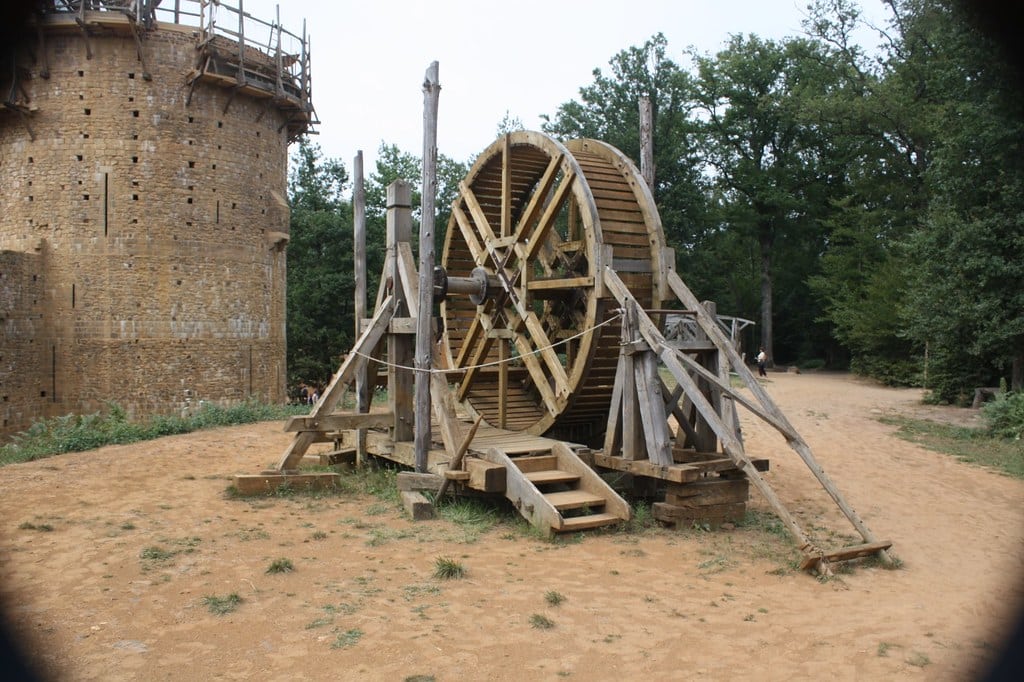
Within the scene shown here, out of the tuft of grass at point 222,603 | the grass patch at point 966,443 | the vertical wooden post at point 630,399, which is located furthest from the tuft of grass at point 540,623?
the grass patch at point 966,443

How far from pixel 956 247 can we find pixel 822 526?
981 cm

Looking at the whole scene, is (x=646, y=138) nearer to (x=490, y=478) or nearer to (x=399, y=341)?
(x=399, y=341)

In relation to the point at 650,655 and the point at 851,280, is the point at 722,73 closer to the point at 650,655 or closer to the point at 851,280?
the point at 851,280

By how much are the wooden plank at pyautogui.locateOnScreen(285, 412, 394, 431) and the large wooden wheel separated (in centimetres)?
126

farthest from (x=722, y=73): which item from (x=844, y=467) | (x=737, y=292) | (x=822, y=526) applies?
(x=822, y=526)

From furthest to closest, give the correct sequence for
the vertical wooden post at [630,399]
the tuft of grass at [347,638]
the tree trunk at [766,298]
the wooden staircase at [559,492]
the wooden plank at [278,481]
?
the tree trunk at [766,298] → the wooden plank at [278,481] → the vertical wooden post at [630,399] → the wooden staircase at [559,492] → the tuft of grass at [347,638]

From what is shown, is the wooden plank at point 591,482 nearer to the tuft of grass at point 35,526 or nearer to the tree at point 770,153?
the tuft of grass at point 35,526

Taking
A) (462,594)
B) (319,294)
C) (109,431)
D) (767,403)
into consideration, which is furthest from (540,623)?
(319,294)

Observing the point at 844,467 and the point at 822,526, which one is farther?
the point at 844,467

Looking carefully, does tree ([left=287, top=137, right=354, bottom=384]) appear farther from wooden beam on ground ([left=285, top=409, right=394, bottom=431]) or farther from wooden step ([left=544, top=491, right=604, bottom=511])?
wooden step ([left=544, top=491, right=604, bottom=511])

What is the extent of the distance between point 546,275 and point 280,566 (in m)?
5.93

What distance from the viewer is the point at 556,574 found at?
5531 mm

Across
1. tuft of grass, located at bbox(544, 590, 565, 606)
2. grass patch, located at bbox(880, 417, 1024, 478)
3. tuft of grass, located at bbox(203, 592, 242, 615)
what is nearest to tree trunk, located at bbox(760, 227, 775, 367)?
Result: grass patch, located at bbox(880, 417, 1024, 478)

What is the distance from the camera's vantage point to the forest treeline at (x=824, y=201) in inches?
570
